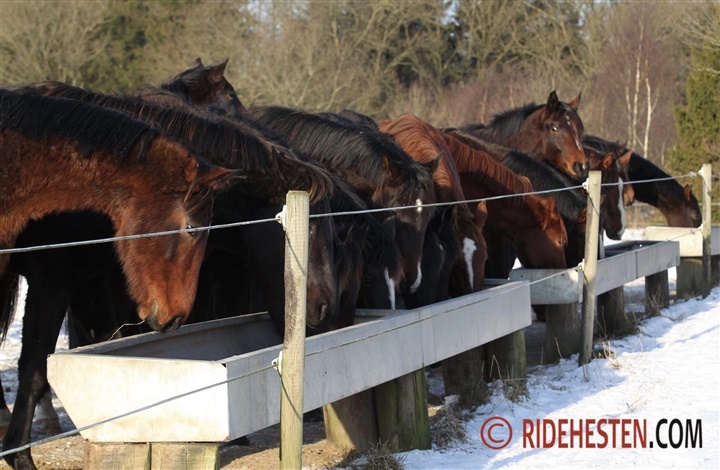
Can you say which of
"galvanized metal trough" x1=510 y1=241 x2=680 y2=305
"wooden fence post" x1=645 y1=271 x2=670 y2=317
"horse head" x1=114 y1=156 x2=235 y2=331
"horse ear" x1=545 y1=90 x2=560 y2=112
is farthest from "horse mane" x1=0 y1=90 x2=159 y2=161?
"wooden fence post" x1=645 y1=271 x2=670 y2=317

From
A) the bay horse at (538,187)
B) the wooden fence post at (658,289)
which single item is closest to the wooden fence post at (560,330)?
the bay horse at (538,187)

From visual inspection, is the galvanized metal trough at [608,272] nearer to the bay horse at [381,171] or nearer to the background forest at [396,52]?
the bay horse at [381,171]

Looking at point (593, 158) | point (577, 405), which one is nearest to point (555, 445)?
point (577, 405)

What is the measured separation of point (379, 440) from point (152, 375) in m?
1.75

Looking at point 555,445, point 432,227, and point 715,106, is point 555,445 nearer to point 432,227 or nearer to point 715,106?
point 432,227

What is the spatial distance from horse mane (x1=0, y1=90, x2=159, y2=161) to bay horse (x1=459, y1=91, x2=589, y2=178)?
6324mm

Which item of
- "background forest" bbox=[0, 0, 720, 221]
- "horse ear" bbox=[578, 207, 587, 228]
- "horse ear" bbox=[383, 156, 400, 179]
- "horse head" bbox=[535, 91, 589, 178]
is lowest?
"horse ear" bbox=[578, 207, 587, 228]

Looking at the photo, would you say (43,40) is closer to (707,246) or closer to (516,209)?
(707,246)

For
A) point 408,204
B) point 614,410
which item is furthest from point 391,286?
point 614,410

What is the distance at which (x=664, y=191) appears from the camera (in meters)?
12.9

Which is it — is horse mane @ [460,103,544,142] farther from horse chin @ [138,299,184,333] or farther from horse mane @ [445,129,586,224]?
horse chin @ [138,299,184,333]

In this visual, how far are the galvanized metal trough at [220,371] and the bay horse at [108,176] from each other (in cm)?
51

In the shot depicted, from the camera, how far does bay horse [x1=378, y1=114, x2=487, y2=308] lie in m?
6.66

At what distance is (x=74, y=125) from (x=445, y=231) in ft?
10.3
